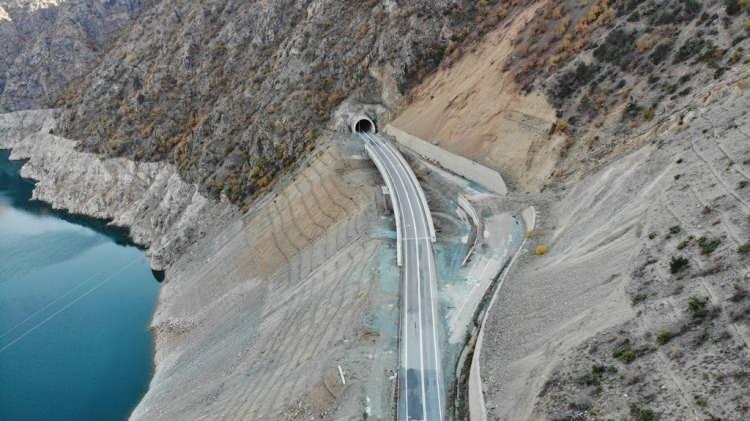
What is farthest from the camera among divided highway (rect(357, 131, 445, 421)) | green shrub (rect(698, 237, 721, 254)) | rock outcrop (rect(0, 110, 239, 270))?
rock outcrop (rect(0, 110, 239, 270))

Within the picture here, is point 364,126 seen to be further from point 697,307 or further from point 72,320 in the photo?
point 697,307

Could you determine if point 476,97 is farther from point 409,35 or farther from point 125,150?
point 125,150

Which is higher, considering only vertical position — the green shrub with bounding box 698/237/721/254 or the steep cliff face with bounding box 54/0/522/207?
the steep cliff face with bounding box 54/0/522/207

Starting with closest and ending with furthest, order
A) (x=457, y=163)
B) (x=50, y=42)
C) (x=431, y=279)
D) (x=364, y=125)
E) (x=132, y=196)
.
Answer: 1. (x=431, y=279)
2. (x=457, y=163)
3. (x=364, y=125)
4. (x=132, y=196)
5. (x=50, y=42)

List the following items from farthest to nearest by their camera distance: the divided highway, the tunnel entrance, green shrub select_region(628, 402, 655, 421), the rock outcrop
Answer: the tunnel entrance, the rock outcrop, the divided highway, green shrub select_region(628, 402, 655, 421)

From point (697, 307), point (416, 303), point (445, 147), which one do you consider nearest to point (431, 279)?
point (416, 303)

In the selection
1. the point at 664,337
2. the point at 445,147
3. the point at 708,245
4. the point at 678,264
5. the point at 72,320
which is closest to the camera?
the point at 664,337

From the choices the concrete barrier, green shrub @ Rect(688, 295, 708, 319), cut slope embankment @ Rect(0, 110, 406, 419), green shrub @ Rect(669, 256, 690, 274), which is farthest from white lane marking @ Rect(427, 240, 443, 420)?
green shrub @ Rect(669, 256, 690, 274)

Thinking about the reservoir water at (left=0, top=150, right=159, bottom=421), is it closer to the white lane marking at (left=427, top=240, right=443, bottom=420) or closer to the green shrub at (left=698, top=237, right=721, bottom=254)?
the white lane marking at (left=427, top=240, right=443, bottom=420)
